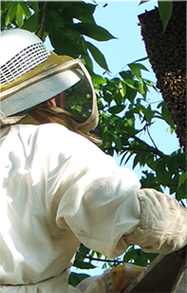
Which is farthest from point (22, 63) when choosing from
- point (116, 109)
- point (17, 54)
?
point (116, 109)

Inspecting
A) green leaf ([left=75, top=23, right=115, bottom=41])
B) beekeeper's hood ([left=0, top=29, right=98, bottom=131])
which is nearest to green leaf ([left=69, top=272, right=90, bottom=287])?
beekeeper's hood ([left=0, top=29, right=98, bottom=131])

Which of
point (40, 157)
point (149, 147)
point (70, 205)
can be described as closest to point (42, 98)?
point (40, 157)

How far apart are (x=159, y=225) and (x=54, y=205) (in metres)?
0.41

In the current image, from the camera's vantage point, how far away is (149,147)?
18.4ft

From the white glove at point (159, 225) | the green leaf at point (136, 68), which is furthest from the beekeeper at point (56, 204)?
the green leaf at point (136, 68)

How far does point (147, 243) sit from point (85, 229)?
0.73ft

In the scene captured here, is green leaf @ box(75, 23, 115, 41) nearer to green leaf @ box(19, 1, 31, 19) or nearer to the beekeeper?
green leaf @ box(19, 1, 31, 19)

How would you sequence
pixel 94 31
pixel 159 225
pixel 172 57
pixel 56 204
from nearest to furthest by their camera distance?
1. pixel 159 225
2. pixel 56 204
3. pixel 172 57
4. pixel 94 31

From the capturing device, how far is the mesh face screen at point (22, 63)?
323 cm

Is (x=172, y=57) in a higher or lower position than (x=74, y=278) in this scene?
higher

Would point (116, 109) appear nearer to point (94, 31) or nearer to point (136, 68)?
point (136, 68)

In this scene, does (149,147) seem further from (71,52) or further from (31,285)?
(31,285)

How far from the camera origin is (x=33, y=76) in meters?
3.22

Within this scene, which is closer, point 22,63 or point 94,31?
point 22,63
